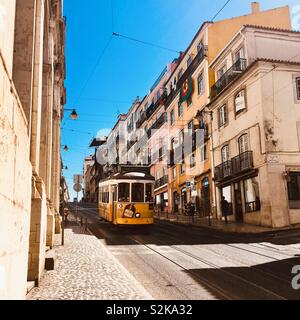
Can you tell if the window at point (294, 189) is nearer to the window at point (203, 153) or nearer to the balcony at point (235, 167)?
the balcony at point (235, 167)

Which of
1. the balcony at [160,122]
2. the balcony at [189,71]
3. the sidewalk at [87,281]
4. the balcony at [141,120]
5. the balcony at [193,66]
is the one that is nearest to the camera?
the sidewalk at [87,281]

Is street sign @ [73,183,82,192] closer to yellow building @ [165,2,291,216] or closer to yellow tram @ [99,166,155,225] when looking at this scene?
yellow tram @ [99,166,155,225]

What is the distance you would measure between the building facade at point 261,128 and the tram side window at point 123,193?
27.2 ft

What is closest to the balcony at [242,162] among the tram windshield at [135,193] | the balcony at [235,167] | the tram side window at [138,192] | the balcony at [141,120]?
the balcony at [235,167]

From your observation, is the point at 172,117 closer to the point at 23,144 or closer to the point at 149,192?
the point at 149,192

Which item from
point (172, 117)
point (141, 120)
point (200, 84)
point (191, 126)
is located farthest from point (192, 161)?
point (141, 120)

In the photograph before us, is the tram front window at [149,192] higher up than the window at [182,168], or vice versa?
the window at [182,168]

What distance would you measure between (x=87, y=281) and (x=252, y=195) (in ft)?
57.7

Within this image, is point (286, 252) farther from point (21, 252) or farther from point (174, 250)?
point (21, 252)

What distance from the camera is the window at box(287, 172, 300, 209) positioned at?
20.4 m

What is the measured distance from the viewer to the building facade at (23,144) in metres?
3.58

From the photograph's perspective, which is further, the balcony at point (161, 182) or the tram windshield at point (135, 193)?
the balcony at point (161, 182)

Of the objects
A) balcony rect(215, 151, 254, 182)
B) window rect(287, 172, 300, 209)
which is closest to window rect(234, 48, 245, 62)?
balcony rect(215, 151, 254, 182)

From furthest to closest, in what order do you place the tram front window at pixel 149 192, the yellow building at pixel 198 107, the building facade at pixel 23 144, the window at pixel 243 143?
the yellow building at pixel 198 107, the window at pixel 243 143, the tram front window at pixel 149 192, the building facade at pixel 23 144
